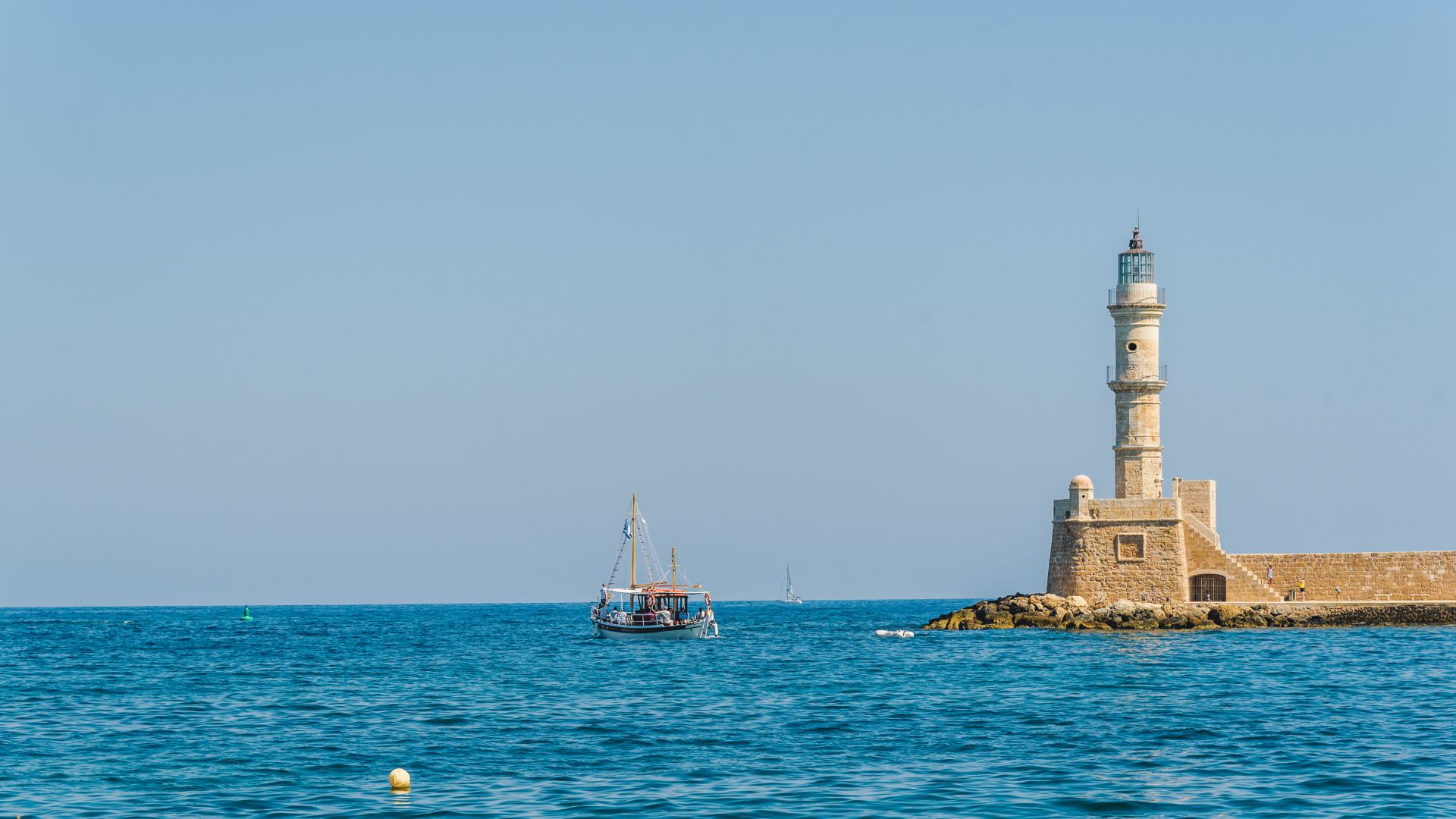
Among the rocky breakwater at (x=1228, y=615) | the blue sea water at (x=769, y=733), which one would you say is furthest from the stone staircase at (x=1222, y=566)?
the blue sea water at (x=769, y=733)

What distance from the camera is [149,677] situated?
170 feet

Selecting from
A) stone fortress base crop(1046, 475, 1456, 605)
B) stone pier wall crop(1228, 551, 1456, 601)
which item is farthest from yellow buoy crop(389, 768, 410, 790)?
stone pier wall crop(1228, 551, 1456, 601)

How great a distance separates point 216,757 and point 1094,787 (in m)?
15.1

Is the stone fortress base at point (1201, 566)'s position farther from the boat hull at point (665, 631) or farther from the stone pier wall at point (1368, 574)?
the boat hull at point (665, 631)

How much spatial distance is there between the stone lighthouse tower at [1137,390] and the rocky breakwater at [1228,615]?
15.0 ft

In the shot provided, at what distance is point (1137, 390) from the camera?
66.2 meters

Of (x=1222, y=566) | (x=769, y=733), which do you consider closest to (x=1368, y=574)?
(x=1222, y=566)

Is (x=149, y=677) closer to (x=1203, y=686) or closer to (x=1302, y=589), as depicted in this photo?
(x=1203, y=686)

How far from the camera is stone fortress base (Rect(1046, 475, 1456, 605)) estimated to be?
2603 inches

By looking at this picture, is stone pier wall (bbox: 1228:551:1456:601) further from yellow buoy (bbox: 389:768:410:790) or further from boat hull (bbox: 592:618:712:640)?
yellow buoy (bbox: 389:768:410:790)

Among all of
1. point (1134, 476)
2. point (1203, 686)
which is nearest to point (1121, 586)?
point (1134, 476)

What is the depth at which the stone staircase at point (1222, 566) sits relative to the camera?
218 feet

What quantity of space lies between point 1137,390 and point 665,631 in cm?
2236

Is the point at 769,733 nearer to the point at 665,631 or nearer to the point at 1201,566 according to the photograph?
the point at 1201,566
